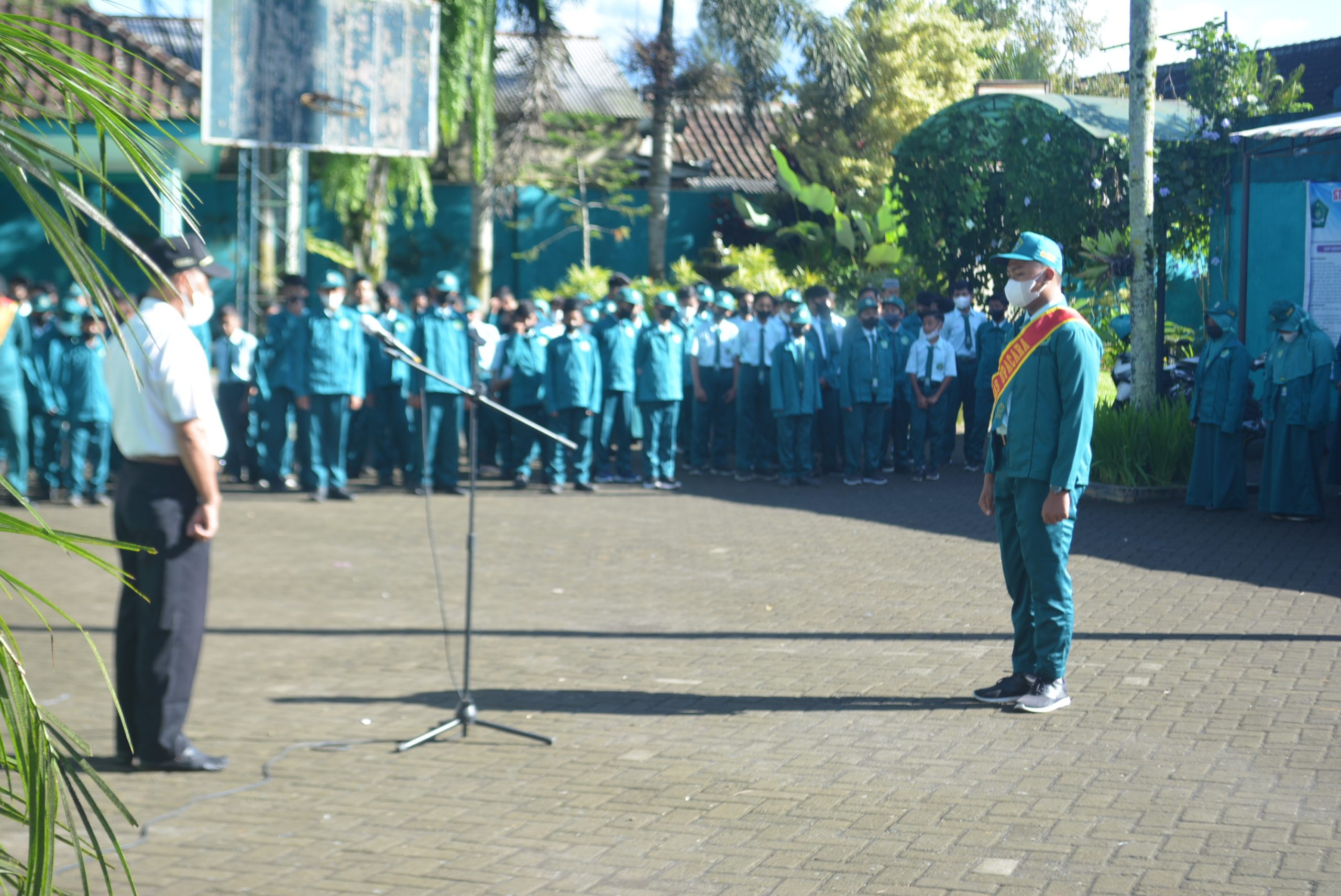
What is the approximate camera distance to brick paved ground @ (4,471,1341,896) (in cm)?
462

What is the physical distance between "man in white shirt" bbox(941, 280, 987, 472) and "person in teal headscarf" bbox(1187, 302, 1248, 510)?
11.9 feet

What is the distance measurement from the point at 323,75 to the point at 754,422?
948 cm

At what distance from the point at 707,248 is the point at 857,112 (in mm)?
4322

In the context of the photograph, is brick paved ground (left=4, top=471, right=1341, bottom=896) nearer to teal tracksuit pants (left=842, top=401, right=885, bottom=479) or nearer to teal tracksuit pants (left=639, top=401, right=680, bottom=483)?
teal tracksuit pants (left=639, top=401, right=680, bottom=483)

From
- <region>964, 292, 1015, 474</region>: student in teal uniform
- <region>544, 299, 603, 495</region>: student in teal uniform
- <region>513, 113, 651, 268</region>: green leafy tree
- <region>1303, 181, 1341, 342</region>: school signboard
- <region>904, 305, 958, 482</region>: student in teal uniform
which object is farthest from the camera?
<region>513, 113, 651, 268</region>: green leafy tree

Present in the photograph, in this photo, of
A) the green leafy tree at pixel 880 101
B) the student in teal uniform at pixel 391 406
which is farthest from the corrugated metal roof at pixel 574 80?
the student in teal uniform at pixel 391 406

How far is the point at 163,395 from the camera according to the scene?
547 centimetres

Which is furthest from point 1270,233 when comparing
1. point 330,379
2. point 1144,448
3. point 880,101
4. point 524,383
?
point 880,101

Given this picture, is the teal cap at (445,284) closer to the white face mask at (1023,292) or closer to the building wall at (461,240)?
the white face mask at (1023,292)

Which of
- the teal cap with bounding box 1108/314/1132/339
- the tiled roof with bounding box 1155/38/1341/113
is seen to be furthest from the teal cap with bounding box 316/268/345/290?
the tiled roof with bounding box 1155/38/1341/113

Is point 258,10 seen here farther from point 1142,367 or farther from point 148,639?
point 148,639

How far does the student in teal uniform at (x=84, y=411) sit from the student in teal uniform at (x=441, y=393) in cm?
318

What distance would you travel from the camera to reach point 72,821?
1325 mm

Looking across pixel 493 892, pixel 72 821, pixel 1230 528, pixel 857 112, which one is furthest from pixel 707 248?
pixel 72 821
